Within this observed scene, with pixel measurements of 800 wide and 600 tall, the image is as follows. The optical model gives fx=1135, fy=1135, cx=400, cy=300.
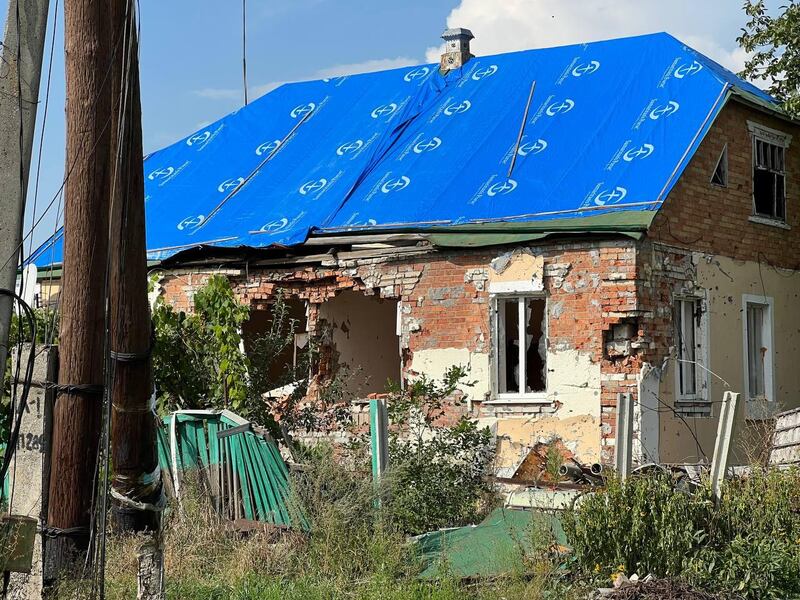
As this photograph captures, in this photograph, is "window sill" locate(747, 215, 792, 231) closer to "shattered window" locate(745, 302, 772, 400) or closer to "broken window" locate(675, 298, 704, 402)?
"shattered window" locate(745, 302, 772, 400)

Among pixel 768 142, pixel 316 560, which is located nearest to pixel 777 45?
pixel 768 142

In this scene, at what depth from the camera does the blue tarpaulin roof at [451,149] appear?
48.9 ft

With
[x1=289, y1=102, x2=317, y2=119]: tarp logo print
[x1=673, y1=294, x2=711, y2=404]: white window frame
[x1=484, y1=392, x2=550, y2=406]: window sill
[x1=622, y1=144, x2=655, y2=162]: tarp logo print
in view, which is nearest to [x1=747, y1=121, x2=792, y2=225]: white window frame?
[x1=673, y1=294, x2=711, y2=404]: white window frame

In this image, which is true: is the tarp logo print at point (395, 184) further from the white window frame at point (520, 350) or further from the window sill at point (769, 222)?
the window sill at point (769, 222)

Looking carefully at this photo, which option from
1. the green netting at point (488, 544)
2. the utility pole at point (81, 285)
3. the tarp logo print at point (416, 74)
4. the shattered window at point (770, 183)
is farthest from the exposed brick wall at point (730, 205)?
the utility pole at point (81, 285)

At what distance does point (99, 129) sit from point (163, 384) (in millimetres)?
5006

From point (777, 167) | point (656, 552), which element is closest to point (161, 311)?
point (656, 552)

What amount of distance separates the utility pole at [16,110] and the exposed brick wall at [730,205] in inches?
360

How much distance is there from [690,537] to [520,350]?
6475 mm

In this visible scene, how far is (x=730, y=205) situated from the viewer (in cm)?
1590

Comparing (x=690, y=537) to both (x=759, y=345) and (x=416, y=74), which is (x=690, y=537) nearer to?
(x=759, y=345)

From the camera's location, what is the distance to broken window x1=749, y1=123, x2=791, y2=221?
16750 mm

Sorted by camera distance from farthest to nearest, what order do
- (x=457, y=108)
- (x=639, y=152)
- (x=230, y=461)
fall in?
1. (x=457, y=108)
2. (x=639, y=152)
3. (x=230, y=461)

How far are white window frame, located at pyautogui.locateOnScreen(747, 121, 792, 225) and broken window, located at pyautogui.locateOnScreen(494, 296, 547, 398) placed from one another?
3738 mm
